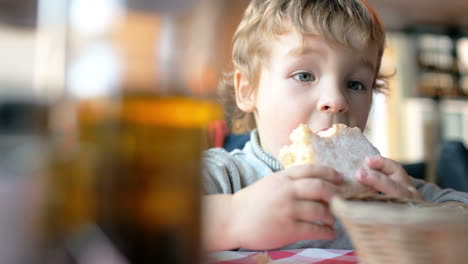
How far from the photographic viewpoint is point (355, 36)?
108 centimetres

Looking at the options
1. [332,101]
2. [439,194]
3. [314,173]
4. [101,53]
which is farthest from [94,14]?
[439,194]

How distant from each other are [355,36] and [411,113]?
7363 mm

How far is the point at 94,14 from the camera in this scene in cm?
47

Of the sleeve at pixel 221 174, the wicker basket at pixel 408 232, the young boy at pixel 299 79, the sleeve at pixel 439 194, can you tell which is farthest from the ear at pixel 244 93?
the wicker basket at pixel 408 232

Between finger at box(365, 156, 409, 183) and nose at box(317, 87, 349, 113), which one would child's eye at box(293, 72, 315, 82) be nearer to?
nose at box(317, 87, 349, 113)

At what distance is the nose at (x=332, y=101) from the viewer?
3.14ft

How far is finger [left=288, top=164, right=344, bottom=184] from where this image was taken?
0.59 metres

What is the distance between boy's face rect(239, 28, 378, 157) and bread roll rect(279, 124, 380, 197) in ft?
0.71

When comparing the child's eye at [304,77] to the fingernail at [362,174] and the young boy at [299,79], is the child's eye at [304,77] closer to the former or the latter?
the young boy at [299,79]

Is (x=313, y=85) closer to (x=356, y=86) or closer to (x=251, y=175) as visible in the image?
(x=356, y=86)

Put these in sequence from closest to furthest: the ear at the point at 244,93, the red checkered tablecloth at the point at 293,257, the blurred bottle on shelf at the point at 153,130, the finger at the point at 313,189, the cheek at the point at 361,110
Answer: the blurred bottle on shelf at the point at 153,130, the finger at the point at 313,189, the red checkered tablecloth at the point at 293,257, the cheek at the point at 361,110, the ear at the point at 244,93

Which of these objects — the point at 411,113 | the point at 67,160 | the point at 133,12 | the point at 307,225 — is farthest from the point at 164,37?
the point at 411,113

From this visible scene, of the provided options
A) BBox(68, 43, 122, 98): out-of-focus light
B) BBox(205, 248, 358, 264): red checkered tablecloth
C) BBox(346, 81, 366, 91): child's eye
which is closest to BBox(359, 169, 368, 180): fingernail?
BBox(205, 248, 358, 264): red checkered tablecloth

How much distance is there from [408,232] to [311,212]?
0.53 feet
